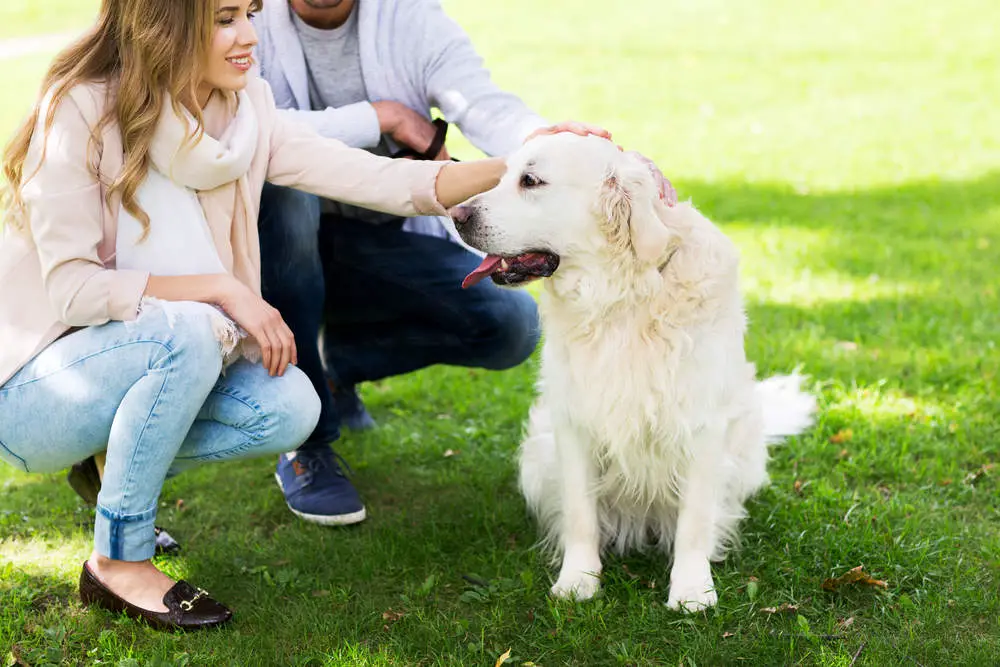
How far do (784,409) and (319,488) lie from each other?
169 cm

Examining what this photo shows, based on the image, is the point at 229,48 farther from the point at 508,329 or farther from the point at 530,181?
the point at 508,329

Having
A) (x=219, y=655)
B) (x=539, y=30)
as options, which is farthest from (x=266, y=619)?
(x=539, y=30)

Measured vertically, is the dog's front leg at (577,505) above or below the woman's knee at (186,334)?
below

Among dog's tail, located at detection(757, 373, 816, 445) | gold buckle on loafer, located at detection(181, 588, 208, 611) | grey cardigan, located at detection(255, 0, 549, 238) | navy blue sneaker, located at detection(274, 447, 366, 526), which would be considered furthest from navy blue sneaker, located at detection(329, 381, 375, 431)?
dog's tail, located at detection(757, 373, 816, 445)

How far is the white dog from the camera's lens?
2863mm

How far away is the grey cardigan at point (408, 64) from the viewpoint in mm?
3582

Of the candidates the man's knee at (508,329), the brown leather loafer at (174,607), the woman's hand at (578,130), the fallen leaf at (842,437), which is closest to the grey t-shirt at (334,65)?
the man's knee at (508,329)

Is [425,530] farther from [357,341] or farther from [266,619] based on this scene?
[357,341]

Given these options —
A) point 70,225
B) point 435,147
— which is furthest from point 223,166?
point 435,147

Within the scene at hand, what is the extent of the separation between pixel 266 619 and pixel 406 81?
186 cm

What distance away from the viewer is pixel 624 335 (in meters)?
2.96

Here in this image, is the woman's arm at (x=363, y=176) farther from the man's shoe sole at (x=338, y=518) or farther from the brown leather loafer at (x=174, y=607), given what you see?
the brown leather loafer at (x=174, y=607)

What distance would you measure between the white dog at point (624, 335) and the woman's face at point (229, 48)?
706mm

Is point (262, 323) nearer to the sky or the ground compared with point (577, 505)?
nearer to the sky
